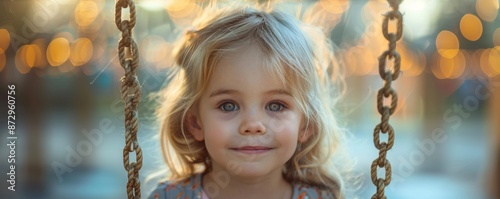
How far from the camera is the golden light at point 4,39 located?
332cm

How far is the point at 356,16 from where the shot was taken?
17.1ft

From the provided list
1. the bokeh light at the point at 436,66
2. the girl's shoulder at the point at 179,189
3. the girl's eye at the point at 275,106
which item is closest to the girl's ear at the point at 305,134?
the girl's eye at the point at 275,106

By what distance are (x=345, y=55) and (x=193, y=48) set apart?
14.7 ft

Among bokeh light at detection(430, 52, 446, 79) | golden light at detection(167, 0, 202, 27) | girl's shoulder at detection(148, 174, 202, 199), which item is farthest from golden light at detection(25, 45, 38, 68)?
bokeh light at detection(430, 52, 446, 79)

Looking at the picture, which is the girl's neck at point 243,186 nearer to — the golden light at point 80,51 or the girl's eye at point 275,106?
the girl's eye at point 275,106

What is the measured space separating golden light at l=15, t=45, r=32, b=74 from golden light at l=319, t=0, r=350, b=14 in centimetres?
173

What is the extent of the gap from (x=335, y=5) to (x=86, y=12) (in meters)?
1.66

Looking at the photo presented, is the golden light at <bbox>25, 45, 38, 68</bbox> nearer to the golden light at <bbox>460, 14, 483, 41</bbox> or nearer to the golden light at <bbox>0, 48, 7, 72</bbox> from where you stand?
the golden light at <bbox>0, 48, 7, 72</bbox>

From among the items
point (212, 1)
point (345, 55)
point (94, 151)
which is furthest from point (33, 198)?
point (345, 55)

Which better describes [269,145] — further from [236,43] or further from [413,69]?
[413,69]

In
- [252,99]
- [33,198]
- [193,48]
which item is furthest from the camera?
[33,198]

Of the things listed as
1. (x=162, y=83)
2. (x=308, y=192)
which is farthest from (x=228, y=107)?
(x=162, y=83)

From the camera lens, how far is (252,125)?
1151mm

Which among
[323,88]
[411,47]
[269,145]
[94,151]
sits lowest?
[269,145]
